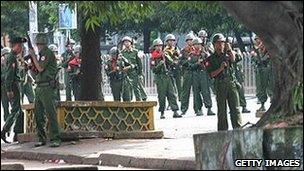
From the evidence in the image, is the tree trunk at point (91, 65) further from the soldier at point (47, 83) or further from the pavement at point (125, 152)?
the soldier at point (47, 83)

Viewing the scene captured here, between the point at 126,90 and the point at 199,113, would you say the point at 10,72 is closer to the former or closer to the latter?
the point at 199,113

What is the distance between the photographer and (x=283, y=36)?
31.1 ft

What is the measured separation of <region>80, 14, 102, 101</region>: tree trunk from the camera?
1523 centimetres

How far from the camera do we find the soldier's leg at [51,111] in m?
13.4

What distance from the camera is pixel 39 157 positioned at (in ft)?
42.2

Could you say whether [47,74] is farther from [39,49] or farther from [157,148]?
[157,148]

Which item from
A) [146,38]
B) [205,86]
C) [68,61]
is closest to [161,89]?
[205,86]

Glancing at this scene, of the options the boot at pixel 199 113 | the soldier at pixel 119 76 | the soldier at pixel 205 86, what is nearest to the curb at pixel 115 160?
the boot at pixel 199 113

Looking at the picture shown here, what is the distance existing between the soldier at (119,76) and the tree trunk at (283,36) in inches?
459

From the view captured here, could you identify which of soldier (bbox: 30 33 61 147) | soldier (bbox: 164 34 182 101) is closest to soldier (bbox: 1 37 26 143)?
soldier (bbox: 30 33 61 147)

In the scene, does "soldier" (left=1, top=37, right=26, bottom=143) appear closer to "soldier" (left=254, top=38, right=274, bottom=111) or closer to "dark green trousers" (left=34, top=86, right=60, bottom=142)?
"dark green trousers" (left=34, top=86, right=60, bottom=142)

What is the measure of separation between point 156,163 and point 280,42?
2.55 metres

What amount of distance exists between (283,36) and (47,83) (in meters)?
5.03
